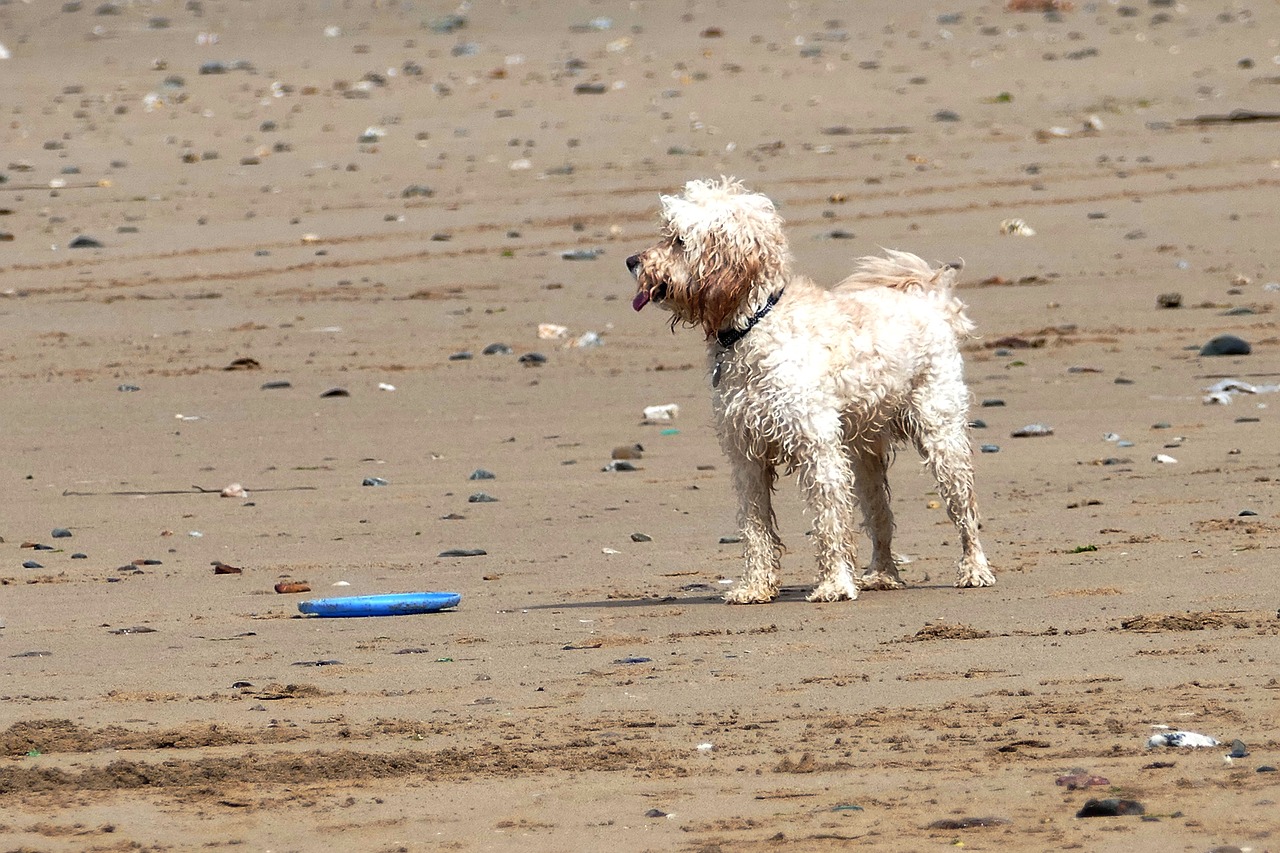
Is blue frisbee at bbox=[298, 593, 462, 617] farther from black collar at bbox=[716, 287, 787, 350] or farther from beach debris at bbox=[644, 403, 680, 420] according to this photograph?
beach debris at bbox=[644, 403, 680, 420]

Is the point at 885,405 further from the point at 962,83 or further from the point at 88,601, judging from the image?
the point at 962,83

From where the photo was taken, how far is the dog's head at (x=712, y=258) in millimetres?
7523

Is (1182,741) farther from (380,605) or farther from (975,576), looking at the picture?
(380,605)

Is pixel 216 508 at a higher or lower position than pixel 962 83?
lower

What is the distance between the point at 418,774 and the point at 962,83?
18334 mm

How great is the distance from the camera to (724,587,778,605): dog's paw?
7.61 m

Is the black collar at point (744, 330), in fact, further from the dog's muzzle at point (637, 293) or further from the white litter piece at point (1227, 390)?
the white litter piece at point (1227, 390)

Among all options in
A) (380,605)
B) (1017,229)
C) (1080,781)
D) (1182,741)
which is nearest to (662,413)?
(380,605)

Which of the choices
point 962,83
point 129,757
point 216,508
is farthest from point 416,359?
point 962,83

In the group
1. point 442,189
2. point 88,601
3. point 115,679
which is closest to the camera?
point 115,679

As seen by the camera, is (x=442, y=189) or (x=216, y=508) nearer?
(x=216, y=508)

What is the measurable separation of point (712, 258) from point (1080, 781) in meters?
3.24

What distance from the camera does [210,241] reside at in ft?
55.6

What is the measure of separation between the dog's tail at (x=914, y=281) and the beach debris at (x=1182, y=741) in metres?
3.20
